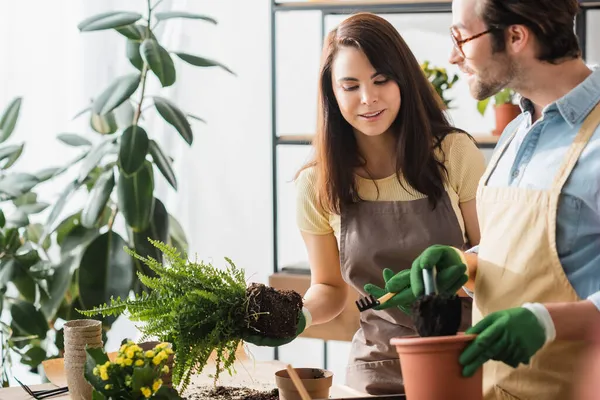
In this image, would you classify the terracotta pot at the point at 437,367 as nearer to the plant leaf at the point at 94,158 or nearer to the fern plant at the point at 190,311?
the fern plant at the point at 190,311

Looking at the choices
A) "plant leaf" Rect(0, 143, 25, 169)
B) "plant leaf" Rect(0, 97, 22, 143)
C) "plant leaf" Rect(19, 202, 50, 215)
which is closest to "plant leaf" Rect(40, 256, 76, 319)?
"plant leaf" Rect(19, 202, 50, 215)

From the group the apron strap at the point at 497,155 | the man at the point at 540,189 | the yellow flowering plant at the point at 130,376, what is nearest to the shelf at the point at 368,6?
the apron strap at the point at 497,155

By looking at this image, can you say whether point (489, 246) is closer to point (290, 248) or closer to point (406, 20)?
point (406, 20)

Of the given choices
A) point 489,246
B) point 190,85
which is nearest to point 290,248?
point 190,85

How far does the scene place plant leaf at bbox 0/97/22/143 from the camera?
333 cm

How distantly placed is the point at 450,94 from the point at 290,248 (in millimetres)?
1155

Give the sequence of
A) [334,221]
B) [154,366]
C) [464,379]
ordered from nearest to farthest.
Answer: [464,379], [154,366], [334,221]

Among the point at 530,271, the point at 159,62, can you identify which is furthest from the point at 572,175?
the point at 159,62

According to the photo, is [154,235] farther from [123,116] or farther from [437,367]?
[437,367]

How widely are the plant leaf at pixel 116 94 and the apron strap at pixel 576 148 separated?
1972 millimetres

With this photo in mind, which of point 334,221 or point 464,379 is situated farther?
point 334,221

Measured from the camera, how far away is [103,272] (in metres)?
3.20

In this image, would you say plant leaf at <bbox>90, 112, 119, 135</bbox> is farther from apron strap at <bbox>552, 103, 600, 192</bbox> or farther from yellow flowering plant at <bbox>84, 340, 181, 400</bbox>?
apron strap at <bbox>552, 103, 600, 192</bbox>

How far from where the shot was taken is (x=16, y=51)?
360cm
